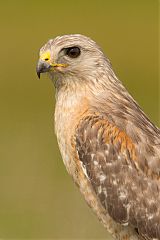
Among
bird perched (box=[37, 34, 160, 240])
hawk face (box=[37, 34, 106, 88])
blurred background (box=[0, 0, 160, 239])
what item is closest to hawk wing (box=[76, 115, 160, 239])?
bird perched (box=[37, 34, 160, 240])

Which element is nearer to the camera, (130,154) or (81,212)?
(130,154)

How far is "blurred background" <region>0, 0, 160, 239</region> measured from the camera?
14.4 metres

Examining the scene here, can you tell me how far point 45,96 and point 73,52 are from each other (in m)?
16.6

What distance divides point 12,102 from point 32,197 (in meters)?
10.7

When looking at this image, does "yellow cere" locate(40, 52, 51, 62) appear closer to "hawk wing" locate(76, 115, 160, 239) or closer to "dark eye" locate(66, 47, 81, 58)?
"dark eye" locate(66, 47, 81, 58)

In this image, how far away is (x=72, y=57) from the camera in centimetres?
1102

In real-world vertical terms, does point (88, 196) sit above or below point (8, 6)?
above

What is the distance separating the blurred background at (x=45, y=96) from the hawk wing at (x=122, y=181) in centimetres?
291

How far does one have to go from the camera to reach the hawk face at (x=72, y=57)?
10852 millimetres

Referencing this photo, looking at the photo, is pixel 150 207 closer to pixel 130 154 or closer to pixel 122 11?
pixel 130 154

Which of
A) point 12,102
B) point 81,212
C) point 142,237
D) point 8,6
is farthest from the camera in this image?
point 8,6

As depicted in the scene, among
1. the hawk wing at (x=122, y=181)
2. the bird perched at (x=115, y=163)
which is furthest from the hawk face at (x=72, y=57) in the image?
the hawk wing at (x=122, y=181)

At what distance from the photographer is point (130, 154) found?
10344 millimetres

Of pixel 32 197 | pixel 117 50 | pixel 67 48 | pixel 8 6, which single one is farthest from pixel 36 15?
pixel 67 48
